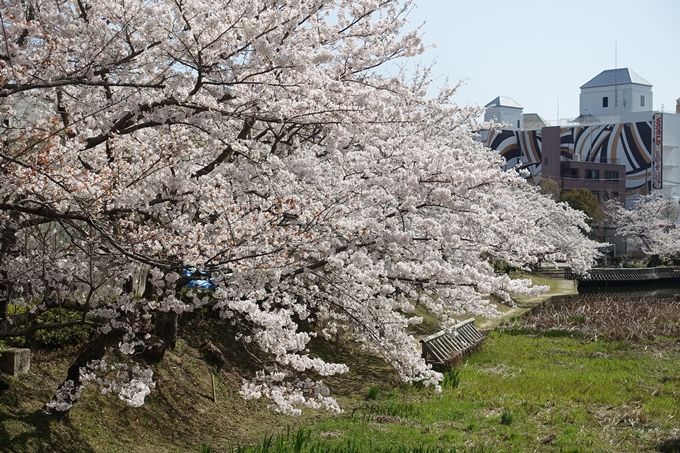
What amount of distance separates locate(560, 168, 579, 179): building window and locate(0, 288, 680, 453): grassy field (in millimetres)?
57093

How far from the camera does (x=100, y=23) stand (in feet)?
22.1

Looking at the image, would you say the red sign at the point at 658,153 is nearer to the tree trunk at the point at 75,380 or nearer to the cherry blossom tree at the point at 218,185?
the cherry blossom tree at the point at 218,185

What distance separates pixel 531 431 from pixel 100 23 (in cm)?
640

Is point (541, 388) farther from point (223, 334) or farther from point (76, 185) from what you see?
point (76, 185)

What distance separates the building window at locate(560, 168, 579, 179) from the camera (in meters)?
66.6

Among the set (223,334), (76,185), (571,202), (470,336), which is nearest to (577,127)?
(571,202)

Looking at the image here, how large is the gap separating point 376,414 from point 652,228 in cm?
4720

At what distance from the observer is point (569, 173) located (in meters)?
66.7

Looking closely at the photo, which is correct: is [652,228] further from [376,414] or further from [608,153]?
[376,414]

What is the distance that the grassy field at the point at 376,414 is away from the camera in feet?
22.0

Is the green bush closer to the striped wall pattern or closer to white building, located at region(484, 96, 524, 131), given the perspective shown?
the striped wall pattern

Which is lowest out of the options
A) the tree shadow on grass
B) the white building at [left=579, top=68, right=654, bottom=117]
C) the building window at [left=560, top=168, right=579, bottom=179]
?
the tree shadow on grass

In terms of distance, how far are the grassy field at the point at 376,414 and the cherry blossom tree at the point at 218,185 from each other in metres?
0.40

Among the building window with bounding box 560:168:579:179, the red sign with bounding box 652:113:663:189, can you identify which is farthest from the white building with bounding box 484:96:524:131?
the building window with bounding box 560:168:579:179
